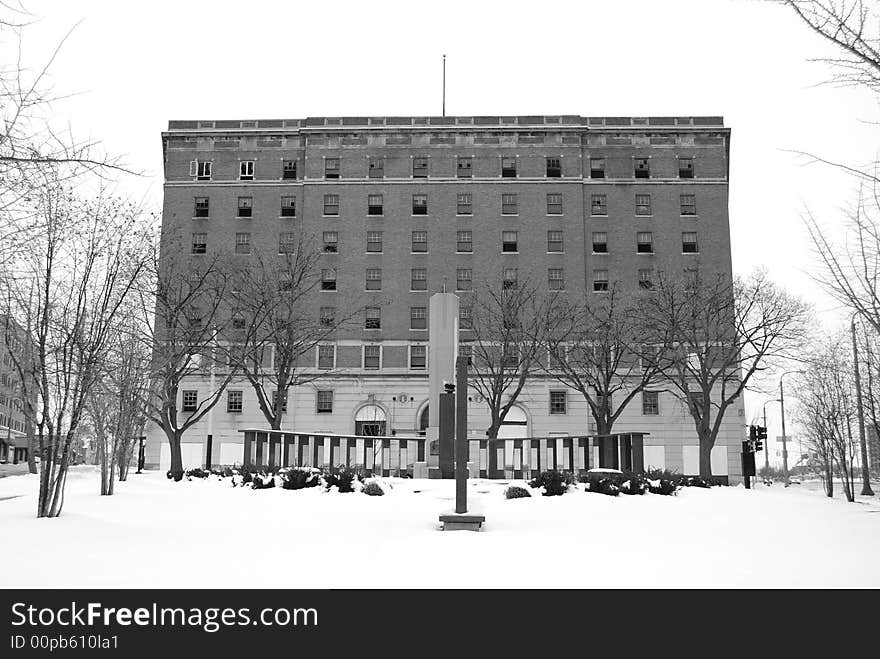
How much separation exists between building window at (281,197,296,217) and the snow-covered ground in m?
44.1

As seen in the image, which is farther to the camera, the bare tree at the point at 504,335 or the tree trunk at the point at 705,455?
the bare tree at the point at 504,335

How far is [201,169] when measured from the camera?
61.2 meters

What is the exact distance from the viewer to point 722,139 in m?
60.5

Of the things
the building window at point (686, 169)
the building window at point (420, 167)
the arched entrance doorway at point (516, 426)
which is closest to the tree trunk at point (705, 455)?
the arched entrance doorway at point (516, 426)

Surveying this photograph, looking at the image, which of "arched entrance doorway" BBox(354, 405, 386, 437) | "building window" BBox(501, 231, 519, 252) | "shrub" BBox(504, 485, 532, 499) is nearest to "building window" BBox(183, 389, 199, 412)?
"arched entrance doorway" BBox(354, 405, 386, 437)

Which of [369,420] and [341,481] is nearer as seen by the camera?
[341,481]

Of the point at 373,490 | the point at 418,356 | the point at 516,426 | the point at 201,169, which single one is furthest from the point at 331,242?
the point at 373,490

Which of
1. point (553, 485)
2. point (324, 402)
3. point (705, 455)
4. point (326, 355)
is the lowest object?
point (705, 455)

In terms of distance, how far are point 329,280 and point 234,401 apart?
10822 mm

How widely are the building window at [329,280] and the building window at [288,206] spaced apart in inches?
213

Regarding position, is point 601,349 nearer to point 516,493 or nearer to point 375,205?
point 375,205

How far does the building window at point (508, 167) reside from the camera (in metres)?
60.2

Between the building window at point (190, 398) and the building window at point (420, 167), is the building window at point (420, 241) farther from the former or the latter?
the building window at point (190, 398)
